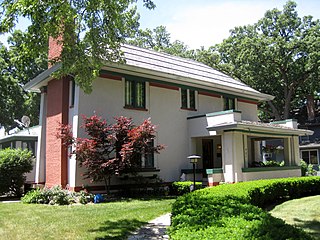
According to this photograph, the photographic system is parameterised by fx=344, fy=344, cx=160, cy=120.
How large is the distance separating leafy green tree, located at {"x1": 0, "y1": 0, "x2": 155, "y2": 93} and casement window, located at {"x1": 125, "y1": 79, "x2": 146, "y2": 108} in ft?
20.5

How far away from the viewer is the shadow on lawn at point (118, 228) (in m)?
7.32

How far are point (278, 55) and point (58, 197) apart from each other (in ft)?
96.2

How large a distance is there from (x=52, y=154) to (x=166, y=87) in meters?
6.62

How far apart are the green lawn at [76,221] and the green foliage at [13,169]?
154 inches

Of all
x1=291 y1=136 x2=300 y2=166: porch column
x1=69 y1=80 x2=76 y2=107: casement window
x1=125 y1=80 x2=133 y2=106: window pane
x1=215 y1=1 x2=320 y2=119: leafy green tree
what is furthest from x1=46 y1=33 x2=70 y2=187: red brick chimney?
x1=215 y1=1 x2=320 y2=119: leafy green tree

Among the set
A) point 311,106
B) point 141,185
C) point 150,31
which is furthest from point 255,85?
point 141,185

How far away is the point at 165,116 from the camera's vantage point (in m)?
17.9

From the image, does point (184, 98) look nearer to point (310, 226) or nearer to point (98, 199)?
point (98, 199)

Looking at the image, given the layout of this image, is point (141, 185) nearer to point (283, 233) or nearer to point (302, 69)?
point (283, 233)

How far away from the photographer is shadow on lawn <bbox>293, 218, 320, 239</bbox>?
8297 millimetres

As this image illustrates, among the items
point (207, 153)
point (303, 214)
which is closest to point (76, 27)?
point (303, 214)

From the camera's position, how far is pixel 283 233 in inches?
156

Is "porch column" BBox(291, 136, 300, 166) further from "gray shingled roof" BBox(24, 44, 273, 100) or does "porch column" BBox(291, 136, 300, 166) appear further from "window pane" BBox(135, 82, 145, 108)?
"window pane" BBox(135, 82, 145, 108)

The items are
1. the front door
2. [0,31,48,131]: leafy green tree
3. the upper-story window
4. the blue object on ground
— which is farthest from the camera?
[0,31,48,131]: leafy green tree
